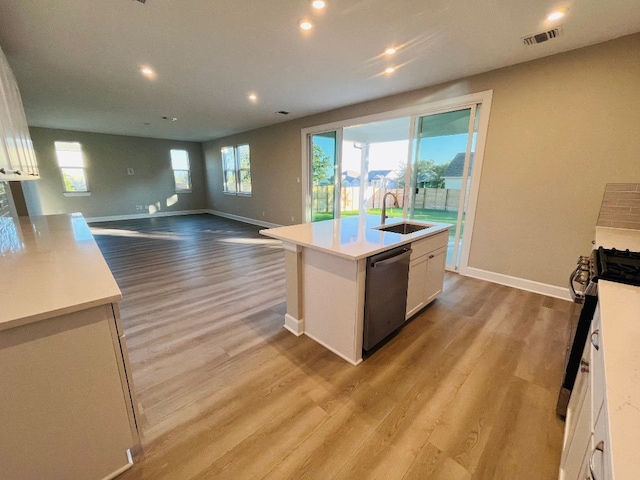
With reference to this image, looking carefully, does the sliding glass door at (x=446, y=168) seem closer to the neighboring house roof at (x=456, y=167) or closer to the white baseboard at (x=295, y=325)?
the neighboring house roof at (x=456, y=167)

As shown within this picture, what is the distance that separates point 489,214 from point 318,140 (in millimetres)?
3653

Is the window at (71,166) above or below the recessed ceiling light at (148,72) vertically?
below

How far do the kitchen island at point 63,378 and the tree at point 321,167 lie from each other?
4.78 meters

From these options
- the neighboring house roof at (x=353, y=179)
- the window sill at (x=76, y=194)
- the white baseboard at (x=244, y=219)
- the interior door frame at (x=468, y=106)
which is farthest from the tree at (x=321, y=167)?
the window sill at (x=76, y=194)

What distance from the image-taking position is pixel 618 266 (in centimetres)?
134

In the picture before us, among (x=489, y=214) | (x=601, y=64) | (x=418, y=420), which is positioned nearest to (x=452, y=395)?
(x=418, y=420)

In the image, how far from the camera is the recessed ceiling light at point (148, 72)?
311 cm

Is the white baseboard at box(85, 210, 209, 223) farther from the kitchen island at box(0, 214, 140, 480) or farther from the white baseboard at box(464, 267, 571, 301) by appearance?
the white baseboard at box(464, 267, 571, 301)

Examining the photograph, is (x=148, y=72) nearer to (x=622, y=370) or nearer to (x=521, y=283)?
(x=622, y=370)

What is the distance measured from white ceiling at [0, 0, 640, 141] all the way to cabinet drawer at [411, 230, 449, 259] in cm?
181

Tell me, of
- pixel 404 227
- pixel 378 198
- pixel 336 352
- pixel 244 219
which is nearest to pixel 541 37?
pixel 404 227

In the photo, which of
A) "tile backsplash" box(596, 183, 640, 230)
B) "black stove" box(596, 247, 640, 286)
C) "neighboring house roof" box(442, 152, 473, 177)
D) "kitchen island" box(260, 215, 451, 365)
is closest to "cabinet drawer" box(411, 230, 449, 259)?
"kitchen island" box(260, 215, 451, 365)

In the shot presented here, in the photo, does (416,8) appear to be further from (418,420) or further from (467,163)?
(418,420)

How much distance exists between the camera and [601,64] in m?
2.46
